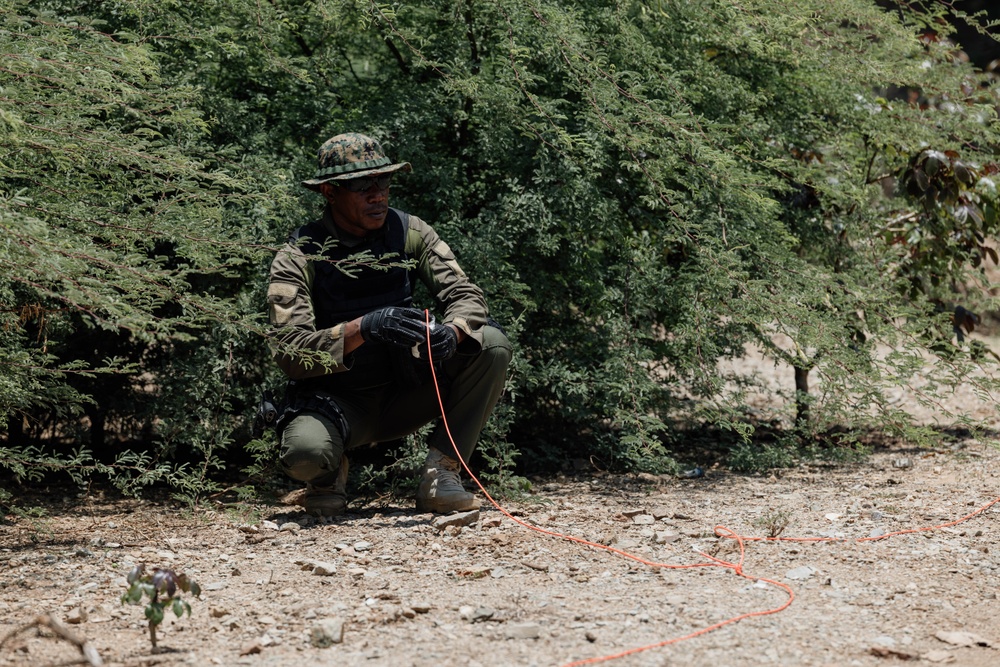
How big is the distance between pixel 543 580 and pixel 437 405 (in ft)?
3.88

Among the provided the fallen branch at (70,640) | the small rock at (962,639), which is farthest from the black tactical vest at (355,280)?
the small rock at (962,639)

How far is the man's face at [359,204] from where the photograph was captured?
14.8 ft

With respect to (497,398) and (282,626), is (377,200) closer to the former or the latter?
(497,398)

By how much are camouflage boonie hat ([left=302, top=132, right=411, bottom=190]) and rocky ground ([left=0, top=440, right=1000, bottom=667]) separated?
1374mm

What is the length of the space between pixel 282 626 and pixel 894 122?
4.64m

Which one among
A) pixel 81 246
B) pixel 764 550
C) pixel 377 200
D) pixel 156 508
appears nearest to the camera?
pixel 81 246

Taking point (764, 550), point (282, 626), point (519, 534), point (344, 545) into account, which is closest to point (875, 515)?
point (764, 550)

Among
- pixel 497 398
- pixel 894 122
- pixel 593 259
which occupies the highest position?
pixel 894 122

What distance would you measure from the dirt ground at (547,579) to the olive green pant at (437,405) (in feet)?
1.07

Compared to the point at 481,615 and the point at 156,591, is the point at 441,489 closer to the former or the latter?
the point at 481,615

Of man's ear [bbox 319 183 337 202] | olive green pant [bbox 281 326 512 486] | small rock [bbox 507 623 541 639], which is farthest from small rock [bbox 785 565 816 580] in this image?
man's ear [bbox 319 183 337 202]

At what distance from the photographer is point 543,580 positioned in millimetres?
3719

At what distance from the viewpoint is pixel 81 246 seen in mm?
3771

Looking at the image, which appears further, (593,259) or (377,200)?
(593,259)
